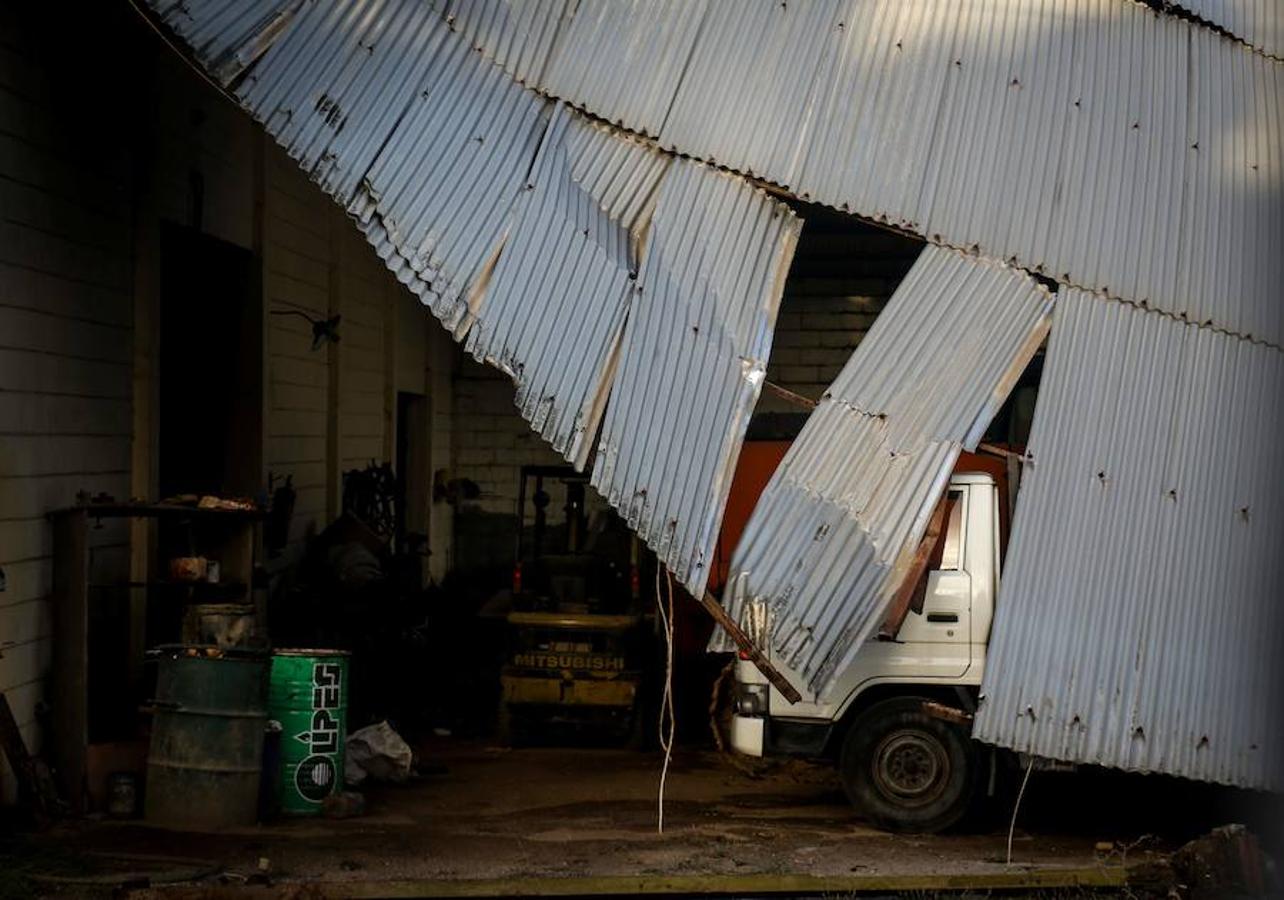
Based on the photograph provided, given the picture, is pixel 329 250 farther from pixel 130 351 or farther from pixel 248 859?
pixel 248 859

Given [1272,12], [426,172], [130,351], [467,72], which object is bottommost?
[130,351]

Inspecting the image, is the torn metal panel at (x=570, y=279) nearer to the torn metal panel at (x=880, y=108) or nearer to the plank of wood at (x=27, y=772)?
the torn metal panel at (x=880, y=108)

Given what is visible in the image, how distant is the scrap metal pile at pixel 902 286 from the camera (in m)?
9.08

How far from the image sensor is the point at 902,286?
964cm

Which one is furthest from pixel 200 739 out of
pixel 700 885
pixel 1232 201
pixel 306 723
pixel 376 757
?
pixel 1232 201

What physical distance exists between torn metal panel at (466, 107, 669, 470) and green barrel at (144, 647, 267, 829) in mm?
2609

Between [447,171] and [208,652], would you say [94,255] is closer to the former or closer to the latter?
[208,652]

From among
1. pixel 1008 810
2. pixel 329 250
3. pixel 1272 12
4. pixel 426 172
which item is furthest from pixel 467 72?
pixel 329 250

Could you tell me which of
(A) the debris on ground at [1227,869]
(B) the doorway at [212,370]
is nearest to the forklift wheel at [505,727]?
(B) the doorway at [212,370]

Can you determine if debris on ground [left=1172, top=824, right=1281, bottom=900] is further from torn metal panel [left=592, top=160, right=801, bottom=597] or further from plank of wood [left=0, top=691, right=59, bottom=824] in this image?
plank of wood [left=0, top=691, right=59, bottom=824]

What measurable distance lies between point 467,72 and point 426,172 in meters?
0.71

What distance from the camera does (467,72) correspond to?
948 centimetres

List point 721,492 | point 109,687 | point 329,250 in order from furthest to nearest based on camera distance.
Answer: point 329,250 → point 109,687 → point 721,492

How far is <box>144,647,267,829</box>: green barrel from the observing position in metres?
9.92
